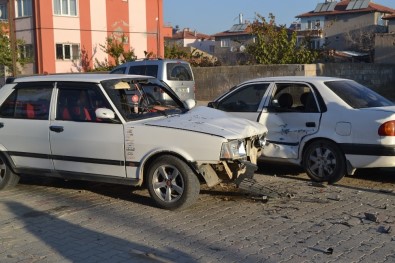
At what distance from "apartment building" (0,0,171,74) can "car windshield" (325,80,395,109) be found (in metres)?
25.1

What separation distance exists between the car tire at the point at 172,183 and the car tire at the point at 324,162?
2181 mm

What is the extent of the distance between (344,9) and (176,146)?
212 feet

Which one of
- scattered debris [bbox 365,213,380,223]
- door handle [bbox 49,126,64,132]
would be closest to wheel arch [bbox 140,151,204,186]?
door handle [bbox 49,126,64,132]

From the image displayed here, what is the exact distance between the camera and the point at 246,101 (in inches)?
339

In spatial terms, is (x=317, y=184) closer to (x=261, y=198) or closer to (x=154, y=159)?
(x=261, y=198)

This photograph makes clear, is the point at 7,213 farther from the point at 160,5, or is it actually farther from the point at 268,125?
the point at 160,5

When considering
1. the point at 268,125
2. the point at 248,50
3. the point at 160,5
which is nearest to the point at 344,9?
the point at 160,5

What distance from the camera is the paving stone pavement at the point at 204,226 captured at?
4.96m

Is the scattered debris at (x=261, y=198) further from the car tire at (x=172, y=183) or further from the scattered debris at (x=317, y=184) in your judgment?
the scattered debris at (x=317, y=184)

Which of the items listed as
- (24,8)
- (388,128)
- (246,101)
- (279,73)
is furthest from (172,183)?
(24,8)

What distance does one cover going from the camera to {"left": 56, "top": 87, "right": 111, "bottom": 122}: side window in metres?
6.77

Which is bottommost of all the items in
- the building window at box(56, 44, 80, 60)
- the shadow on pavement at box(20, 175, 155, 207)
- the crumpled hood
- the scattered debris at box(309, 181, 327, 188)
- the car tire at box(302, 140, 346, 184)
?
the shadow on pavement at box(20, 175, 155, 207)

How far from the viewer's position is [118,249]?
5133 mm

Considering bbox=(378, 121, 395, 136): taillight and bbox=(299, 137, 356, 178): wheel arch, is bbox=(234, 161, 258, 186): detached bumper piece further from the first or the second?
bbox=(378, 121, 395, 136): taillight
